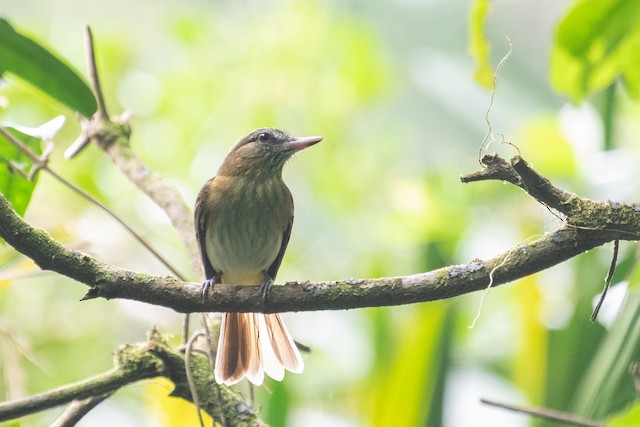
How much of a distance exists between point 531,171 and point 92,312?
3929mm

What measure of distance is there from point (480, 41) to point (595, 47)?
1.10 ft

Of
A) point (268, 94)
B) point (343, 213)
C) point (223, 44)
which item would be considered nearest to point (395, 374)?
point (343, 213)

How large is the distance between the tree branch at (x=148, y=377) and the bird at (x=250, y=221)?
46 centimetres

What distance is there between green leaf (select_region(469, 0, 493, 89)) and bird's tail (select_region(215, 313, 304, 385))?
101 cm

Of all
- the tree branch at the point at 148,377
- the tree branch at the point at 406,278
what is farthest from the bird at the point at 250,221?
the tree branch at the point at 406,278

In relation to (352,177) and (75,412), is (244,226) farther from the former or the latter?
(352,177)

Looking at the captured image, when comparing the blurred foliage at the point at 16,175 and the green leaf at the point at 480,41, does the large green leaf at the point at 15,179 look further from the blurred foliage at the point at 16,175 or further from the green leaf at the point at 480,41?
the green leaf at the point at 480,41

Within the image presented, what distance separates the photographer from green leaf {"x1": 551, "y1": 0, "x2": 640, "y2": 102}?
220 centimetres

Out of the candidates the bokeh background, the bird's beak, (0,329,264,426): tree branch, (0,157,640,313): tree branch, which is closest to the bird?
the bird's beak

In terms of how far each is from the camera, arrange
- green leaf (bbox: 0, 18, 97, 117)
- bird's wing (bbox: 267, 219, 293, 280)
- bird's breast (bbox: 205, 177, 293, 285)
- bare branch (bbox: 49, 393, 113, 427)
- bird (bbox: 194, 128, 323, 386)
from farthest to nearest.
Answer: bird's wing (bbox: 267, 219, 293, 280) < bird's breast (bbox: 205, 177, 293, 285) < bird (bbox: 194, 128, 323, 386) < green leaf (bbox: 0, 18, 97, 117) < bare branch (bbox: 49, 393, 113, 427)

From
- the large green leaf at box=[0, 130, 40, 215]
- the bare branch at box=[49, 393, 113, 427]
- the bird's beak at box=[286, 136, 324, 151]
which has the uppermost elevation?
the bird's beak at box=[286, 136, 324, 151]

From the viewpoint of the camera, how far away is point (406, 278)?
6.10 ft

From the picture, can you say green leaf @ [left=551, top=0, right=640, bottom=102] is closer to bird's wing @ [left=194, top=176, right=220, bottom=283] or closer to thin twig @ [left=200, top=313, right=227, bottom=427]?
thin twig @ [left=200, top=313, right=227, bottom=427]

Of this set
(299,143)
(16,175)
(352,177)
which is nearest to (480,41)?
(299,143)
